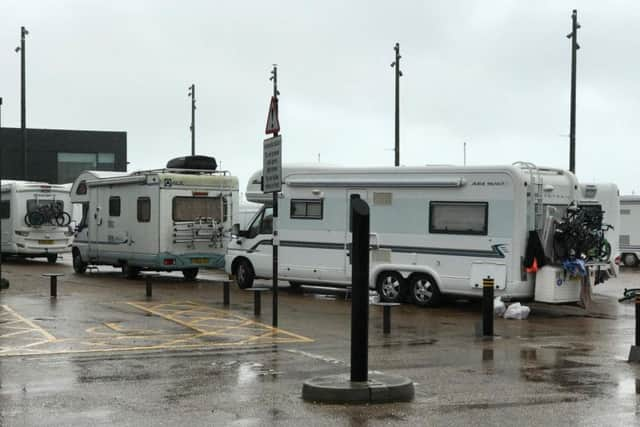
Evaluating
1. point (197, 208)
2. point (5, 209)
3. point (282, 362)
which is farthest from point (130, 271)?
point (282, 362)

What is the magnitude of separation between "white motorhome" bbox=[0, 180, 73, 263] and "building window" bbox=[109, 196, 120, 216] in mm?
6026

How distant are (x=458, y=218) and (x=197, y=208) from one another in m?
8.55

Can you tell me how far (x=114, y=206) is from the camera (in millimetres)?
25500

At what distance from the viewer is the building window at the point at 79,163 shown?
57188 mm

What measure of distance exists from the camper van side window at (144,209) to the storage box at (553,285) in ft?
34.7

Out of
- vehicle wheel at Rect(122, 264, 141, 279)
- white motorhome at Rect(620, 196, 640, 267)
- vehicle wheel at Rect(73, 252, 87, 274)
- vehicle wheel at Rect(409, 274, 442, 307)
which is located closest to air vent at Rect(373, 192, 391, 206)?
vehicle wheel at Rect(409, 274, 442, 307)

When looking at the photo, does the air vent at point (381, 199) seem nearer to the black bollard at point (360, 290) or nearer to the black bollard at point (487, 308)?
the black bollard at point (487, 308)

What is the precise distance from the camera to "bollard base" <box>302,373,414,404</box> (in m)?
8.53

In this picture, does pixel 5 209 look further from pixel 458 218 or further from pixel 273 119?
pixel 273 119

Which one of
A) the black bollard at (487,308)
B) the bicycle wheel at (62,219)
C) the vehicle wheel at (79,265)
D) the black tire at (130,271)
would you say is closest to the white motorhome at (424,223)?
the black bollard at (487,308)

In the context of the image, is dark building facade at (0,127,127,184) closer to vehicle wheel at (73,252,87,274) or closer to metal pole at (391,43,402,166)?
metal pole at (391,43,402,166)

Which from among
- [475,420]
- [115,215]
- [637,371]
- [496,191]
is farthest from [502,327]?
[115,215]

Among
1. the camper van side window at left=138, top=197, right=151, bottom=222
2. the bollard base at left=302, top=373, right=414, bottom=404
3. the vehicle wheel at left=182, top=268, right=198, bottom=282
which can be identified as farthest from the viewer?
the vehicle wheel at left=182, top=268, right=198, bottom=282

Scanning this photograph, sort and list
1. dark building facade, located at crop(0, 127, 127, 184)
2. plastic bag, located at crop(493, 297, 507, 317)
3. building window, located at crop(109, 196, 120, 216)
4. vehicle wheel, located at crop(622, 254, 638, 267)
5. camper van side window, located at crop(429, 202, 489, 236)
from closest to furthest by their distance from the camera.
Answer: plastic bag, located at crop(493, 297, 507, 317) < camper van side window, located at crop(429, 202, 489, 236) < building window, located at crop(109, 196, 120, 216) < vehicle wheel, located at crop(622, 254, 638, 267) < dark building facade, located at crop(0, 127, 127, 184)
